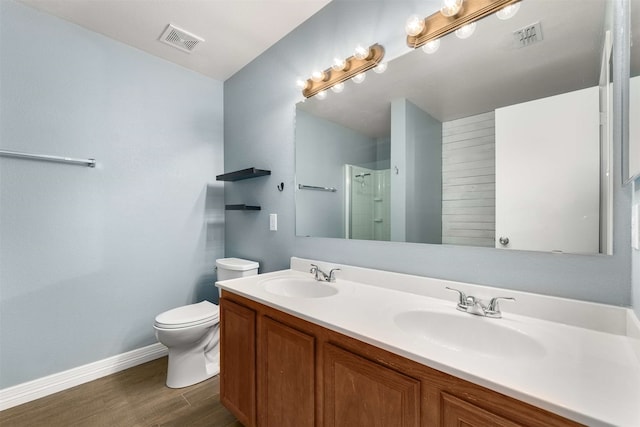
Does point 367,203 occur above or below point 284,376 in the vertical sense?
above

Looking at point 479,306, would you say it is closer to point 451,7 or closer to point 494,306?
point 494,306

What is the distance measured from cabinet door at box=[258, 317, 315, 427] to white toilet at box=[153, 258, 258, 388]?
80 centimetres

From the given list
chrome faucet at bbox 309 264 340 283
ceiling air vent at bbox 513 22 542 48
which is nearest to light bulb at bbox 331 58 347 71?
ceiling air vent at bbox 513 22 542 48

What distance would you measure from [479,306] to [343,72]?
4.65 ft

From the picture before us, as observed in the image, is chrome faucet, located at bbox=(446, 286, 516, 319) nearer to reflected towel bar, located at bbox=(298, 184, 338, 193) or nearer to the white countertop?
the white countertop

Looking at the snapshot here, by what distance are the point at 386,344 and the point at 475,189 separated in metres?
0.75

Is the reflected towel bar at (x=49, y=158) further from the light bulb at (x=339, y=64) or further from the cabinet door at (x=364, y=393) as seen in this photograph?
the cabinet door at (x=364, y=393)

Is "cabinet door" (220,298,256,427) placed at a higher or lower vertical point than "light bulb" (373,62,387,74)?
lower

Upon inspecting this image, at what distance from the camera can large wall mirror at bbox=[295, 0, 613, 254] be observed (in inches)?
37.1

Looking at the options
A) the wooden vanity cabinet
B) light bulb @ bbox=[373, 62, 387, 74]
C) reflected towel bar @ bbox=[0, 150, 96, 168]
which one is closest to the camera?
the wooden vanity cabinet

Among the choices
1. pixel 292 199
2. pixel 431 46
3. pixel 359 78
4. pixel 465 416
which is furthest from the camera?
pixel 292 199

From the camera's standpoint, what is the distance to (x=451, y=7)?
3.84 feet

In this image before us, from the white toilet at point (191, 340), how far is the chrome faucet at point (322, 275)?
0.67 metres

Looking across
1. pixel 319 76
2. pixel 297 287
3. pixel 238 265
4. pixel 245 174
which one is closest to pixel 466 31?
pixel 319 76
